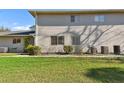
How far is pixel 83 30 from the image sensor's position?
998 inches

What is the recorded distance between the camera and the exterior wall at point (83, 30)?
82.7 ft

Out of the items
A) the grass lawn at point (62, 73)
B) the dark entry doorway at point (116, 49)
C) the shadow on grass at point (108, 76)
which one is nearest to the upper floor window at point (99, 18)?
the dark entry doorway at point (116, 49)

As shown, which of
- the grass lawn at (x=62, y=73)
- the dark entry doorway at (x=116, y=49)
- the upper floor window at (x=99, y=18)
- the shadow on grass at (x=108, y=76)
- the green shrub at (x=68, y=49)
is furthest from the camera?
the dark entry doorway at (x=116, y=49)

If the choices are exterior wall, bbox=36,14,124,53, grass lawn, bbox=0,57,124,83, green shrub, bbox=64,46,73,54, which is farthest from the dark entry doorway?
grass lawn, bbox=0,57,124,83

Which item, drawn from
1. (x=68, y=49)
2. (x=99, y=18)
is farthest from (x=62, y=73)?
(x=99, y=18)

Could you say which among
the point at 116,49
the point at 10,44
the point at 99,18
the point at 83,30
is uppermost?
the point at 99,18

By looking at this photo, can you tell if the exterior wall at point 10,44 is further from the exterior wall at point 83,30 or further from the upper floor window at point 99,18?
the upper floor window at point 99,18

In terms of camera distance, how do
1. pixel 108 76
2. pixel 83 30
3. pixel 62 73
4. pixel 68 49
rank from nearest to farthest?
pixel 108 76
pixel 62 73
pixel 68 49
pixel 83 30

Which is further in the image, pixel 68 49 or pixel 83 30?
pixel 83 30

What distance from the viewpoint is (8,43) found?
3002 centimetres

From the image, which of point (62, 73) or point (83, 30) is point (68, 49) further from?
point (62, 73)
